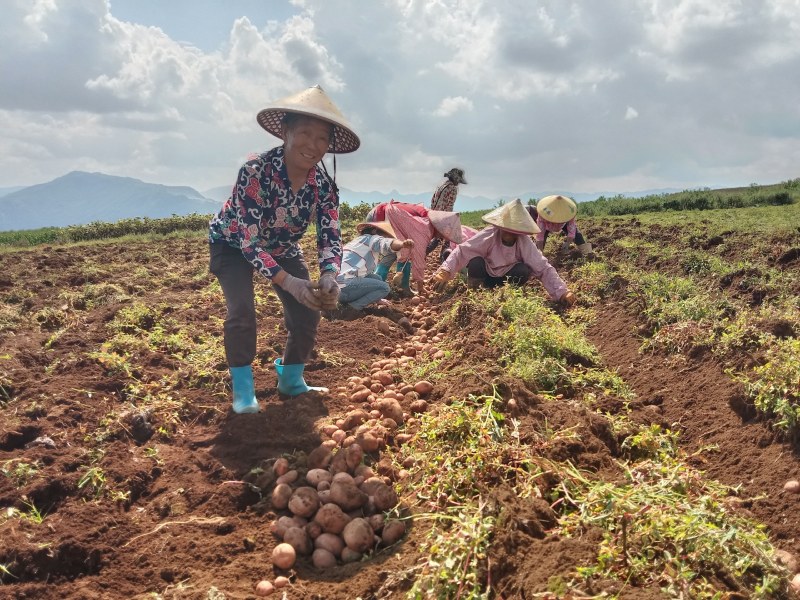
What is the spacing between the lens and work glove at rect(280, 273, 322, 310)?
286cm

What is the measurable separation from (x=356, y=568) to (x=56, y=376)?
8.68 ft

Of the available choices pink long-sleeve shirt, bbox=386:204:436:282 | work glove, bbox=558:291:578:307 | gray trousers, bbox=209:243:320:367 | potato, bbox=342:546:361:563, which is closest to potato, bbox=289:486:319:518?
potato, bbox=342:546:361:563

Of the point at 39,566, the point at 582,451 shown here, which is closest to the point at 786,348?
the point at 582,451

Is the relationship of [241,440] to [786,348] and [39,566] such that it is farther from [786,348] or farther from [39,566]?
[786,348]

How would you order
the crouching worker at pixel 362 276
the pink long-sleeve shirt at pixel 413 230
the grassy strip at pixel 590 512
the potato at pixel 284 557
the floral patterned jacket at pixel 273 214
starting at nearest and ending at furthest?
the grassy strip at pixel 590 512 < the potato at pixel 284 557 < the floral patterned jacket at pixel 273 214 < the crouching worker at pixel 362 276 < the pink long-sleeve shirt at pixel 413 230

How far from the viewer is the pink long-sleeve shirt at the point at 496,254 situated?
5.34 m

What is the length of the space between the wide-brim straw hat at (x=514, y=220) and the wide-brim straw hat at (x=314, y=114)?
2.32m

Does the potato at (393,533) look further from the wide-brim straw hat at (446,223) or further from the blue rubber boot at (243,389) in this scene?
the wide-brim straw hat at (446,223)

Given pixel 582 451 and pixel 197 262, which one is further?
pixel 197 262

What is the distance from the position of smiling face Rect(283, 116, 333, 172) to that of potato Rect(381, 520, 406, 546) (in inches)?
74.0

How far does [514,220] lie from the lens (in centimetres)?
522

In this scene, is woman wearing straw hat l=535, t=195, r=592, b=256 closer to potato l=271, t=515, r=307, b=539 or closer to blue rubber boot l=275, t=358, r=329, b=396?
blue rubber boot l=275, t=358, r=329, b=396

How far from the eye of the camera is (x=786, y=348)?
295 cm

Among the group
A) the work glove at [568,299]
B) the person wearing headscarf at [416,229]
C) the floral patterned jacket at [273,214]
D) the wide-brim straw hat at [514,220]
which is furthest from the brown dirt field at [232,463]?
the person wearing headscarf at [416,229]
